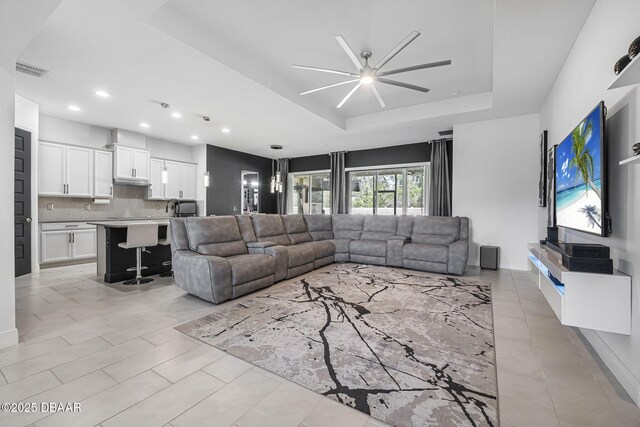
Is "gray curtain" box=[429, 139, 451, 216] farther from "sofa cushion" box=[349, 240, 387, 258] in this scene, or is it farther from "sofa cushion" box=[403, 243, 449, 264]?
"sofa cushion" box=[349, 240, 387, 258]

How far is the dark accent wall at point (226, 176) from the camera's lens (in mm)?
7074

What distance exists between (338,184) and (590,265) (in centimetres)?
634

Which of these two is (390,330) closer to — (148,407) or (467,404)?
(467,404)

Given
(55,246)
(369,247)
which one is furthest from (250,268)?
(55,246)

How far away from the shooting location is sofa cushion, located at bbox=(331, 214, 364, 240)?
612 centimetres

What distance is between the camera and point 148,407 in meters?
1.48

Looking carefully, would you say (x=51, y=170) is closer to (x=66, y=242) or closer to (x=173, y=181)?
(x=66, y=242)

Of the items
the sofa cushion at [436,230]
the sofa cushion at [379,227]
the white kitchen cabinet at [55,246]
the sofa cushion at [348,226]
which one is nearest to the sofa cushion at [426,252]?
the sofa cushion at [436,230]

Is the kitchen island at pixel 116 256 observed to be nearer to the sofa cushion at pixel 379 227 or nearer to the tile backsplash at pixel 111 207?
the tile backsplash at pixel 111 207

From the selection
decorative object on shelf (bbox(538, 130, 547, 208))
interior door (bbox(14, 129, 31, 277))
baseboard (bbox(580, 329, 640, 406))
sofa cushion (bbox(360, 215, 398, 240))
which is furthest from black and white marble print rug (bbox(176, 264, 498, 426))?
interior door (bbox(14, 129, 31, 277))

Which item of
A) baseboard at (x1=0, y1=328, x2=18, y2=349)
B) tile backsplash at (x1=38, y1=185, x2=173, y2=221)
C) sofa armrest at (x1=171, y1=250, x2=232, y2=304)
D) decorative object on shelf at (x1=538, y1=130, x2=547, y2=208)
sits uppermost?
decorative object on shelf at (x1=538, y1=130, x2=547, y2=208)

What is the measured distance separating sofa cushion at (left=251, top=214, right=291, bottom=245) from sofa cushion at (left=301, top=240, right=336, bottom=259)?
43 centimetres

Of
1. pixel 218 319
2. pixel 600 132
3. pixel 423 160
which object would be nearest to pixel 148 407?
pixel 218 319

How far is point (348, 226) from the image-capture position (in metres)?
6.23
